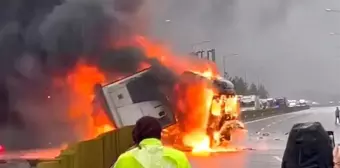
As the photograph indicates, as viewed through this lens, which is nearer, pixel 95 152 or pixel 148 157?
pixel 148 157

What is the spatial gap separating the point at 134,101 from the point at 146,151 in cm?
1973

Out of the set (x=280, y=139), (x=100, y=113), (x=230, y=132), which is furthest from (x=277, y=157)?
(x=280, y=139)

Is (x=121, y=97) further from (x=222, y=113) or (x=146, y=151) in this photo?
(x=146, y=151)

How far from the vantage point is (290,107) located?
229 ft

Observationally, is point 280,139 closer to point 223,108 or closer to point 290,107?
point 223,108

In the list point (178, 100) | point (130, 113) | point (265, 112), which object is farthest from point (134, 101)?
point (265, 112)

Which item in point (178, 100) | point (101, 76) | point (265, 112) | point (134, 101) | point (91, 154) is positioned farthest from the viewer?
point (265, 112)

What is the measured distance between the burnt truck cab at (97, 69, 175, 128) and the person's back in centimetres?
1947

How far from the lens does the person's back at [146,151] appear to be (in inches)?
181

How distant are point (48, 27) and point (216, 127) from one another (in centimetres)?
927

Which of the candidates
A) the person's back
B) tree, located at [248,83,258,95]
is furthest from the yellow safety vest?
tree, located at [248,83,258,95]

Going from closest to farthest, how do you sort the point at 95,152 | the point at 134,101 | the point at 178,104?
the point at 95,152 < the point at 134,101 < the point at 178,104

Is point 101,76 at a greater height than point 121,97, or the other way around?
point 101,76

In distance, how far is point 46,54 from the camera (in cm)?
3000
